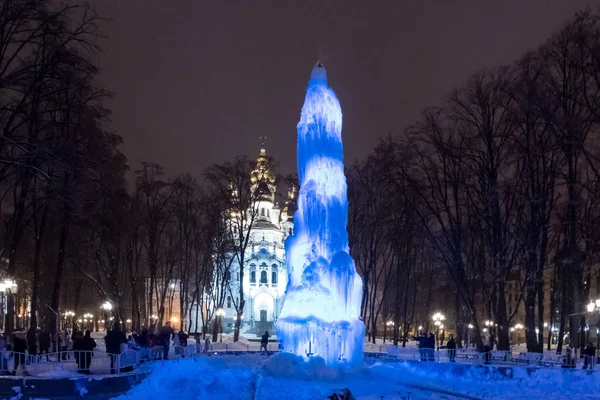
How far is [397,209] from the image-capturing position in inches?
1794

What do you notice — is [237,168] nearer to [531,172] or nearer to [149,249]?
[149,249]

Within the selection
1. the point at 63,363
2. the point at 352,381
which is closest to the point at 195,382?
the point at 63,363

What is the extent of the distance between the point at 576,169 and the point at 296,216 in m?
13.5

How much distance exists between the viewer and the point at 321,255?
28.2 metres

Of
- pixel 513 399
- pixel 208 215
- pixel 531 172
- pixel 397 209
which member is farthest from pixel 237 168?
pixel 513 399

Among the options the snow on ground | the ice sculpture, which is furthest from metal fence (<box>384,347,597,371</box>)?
the ice sculpture

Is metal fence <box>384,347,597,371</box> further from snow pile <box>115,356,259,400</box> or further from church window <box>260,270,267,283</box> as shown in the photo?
church window <box>260,270,267,283</box>

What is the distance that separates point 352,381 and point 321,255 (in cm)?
627

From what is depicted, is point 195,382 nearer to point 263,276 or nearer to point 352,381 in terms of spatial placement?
point 352,381

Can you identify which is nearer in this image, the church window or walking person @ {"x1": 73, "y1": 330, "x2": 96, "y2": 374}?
walking person @ {"x1": 73, "y1": 330, "x2": 96, "y2": 374}

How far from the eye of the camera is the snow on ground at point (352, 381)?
65.3ft

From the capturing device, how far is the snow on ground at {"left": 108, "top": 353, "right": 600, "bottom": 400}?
19.9 meters

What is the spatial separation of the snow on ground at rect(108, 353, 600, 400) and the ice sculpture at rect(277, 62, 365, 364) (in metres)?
1.54

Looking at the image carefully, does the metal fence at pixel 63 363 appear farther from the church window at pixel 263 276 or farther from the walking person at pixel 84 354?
the church window at pixel 263 276
